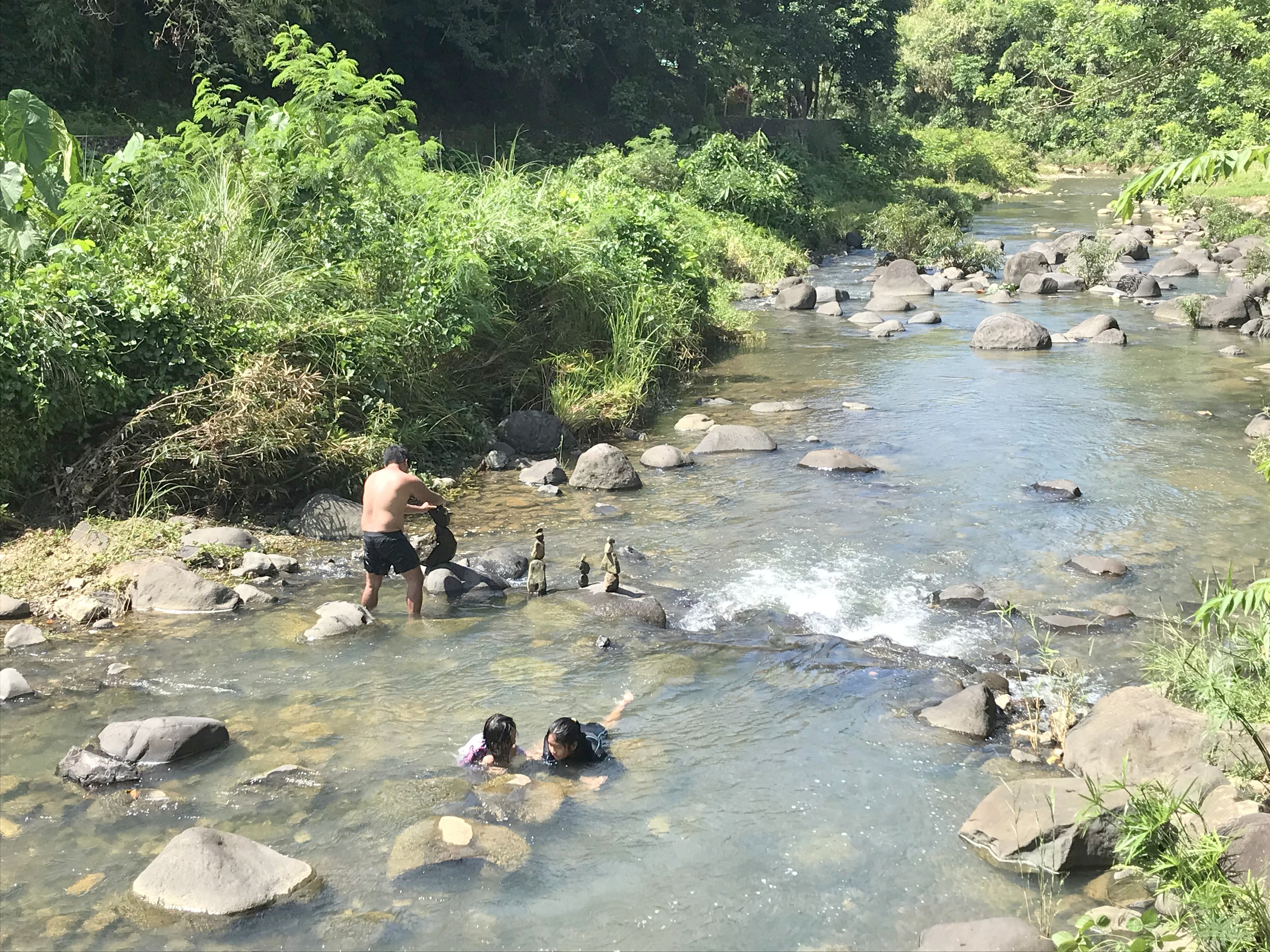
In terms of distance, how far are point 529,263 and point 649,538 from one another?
4756 mm

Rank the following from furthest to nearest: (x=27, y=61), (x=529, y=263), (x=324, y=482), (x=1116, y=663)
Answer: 1. (x=27, y=61)
2. (x=529, y=263)
3. (x=324, y=482)
4. (x=1116, y=663)

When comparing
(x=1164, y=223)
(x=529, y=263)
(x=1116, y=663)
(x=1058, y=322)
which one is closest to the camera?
(x=1116, y=663)

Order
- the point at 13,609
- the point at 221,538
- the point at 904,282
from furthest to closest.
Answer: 1. the point at 904,282
2. the point at 221,538
3. the point at 13,609

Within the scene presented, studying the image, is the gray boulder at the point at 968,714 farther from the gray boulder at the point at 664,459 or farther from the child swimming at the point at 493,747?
the gray boulder at the point at 664,459

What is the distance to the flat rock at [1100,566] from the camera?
971cm

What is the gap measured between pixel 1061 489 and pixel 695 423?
4718 millimetres

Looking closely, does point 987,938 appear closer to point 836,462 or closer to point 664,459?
point 836,462

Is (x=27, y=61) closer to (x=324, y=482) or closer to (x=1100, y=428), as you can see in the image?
(x=324, y=482)

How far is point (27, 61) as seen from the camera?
23.4 meters

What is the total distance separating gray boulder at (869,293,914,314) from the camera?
893 inches

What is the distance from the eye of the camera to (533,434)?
44.4 ft

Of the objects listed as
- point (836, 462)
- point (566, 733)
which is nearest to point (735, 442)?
point (836, 462)

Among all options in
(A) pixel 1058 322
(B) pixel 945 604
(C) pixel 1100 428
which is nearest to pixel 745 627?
→ (B) pixel 945 604

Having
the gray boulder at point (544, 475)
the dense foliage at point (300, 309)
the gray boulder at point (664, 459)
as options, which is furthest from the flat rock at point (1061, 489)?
the dense foliage at point (300, 309)
